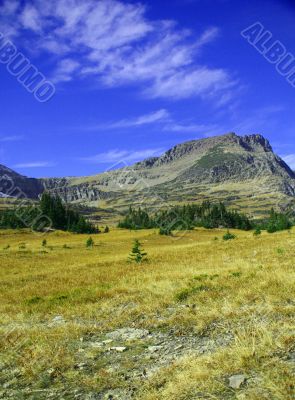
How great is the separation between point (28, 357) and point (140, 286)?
30.7ft

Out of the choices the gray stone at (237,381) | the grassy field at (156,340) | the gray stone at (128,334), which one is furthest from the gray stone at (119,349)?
the gray stone at (237,381)

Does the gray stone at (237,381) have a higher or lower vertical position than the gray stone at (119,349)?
higher

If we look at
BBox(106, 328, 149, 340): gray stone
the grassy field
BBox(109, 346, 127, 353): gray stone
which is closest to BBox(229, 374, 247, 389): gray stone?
the grassy field

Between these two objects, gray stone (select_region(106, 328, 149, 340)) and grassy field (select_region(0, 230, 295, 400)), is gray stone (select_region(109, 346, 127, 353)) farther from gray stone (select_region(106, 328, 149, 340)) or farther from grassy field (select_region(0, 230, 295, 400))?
gray stone (select_region(106, 328, 149, 340))

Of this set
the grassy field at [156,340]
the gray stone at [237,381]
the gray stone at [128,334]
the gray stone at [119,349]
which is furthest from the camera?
the gray stone at [128,334]

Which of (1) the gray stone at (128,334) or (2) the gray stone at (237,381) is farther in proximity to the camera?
(1) the gray stone at (128,334)

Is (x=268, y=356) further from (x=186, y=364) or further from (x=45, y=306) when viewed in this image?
(x=45, y=306)

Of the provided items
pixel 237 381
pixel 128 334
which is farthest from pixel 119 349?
pixel 237 381

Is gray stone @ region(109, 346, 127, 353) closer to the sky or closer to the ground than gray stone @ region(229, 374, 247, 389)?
closer to the ground

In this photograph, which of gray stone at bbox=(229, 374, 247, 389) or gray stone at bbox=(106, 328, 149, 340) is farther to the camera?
gray stone at bbox=(106, 328, 149, 340)

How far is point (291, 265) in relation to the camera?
67.3 feet

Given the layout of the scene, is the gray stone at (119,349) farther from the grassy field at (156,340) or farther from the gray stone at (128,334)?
the gray stone at (128,334)

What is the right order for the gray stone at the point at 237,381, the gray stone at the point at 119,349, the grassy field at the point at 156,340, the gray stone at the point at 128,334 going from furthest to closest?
1. the gray stone at the point at 128,334
2. the gray stone at the point at 119,349
3. the grassy field at the point at 156,340
4. the gray stone at the point at 237,381

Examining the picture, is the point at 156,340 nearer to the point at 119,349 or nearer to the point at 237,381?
the point at 119,349
